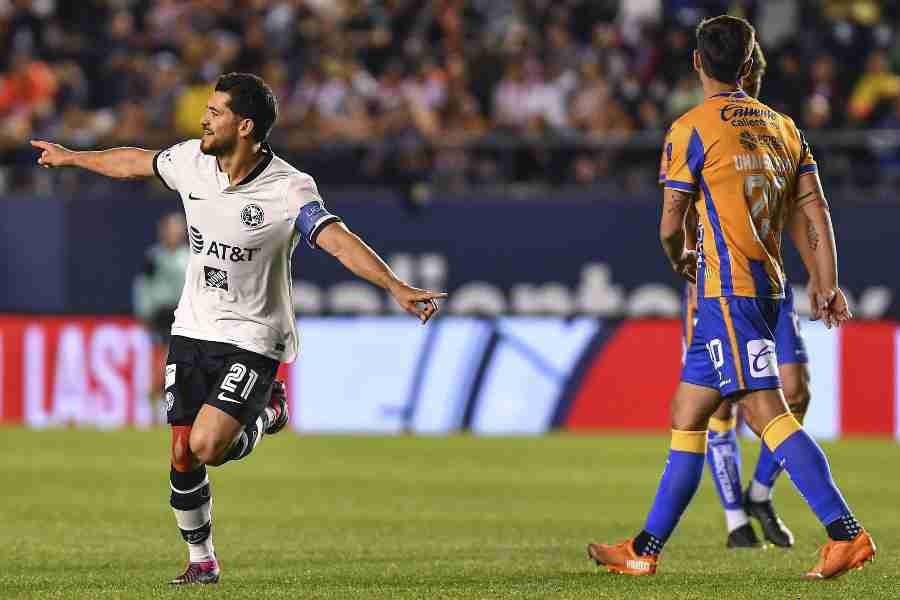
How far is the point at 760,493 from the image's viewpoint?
32.0 feet

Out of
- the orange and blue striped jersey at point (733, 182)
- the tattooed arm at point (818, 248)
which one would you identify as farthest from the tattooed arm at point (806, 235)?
the orange and blue striped jersey at point (733, 182)

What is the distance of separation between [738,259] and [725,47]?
875 millimetres

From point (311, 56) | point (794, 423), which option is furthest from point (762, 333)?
point (311, 56)

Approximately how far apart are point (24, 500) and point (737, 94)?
6.50 meters

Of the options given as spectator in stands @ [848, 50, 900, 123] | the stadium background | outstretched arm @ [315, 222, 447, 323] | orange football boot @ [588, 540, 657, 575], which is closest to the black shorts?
outstretched arm @ [315, 222, 447, 323]

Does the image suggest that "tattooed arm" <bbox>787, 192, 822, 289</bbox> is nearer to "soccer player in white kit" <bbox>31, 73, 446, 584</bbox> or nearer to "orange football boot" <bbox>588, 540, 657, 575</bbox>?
"orange football boot" <bbox>588, 540, 657, 575</bbox>

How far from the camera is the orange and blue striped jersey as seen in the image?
25.2 feet

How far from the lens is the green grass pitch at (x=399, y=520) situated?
779cm

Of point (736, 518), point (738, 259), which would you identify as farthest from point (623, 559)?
point (736, 518)

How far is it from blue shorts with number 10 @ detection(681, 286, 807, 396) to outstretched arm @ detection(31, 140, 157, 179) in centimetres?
246

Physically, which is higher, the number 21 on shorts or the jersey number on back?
the jersey number on back

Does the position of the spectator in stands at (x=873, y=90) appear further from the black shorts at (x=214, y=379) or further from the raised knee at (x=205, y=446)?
the raised knee at (x=205, y=446)

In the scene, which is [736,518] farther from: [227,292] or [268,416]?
[227,292]

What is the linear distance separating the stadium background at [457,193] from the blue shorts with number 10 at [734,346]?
10.3 metres
